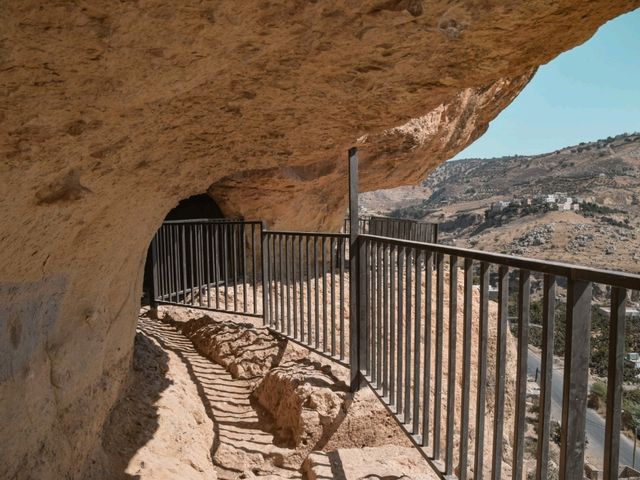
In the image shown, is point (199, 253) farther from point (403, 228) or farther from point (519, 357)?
point (403, 228)

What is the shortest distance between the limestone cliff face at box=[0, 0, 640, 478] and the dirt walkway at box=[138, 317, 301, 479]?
3.61 feet

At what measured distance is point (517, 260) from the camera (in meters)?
1.86

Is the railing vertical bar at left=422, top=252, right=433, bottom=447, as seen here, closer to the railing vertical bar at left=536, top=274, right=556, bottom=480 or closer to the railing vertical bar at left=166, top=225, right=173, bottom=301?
the railing vertical bar at left=536, top=274, right=556, bottom=480

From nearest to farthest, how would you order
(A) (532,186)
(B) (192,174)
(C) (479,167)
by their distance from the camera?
(B) (192,174) → (A) (532,186) → (C) (479,167)

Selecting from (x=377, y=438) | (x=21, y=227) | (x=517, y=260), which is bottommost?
(x=377, y=438)

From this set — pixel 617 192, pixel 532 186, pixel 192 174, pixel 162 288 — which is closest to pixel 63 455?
pixel 192 174

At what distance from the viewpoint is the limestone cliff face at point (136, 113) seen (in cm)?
140

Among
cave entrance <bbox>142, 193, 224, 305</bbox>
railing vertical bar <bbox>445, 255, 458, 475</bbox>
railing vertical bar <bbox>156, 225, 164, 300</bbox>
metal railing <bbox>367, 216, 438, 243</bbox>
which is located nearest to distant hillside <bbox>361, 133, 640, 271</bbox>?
metal railing <bbox>367, 216, 438, 243</bbox>

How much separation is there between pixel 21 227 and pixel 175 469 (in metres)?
1.92

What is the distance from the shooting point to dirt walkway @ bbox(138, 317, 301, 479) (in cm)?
361

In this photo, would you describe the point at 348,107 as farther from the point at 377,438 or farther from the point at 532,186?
the point at 532,186

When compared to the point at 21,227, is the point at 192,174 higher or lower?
higher

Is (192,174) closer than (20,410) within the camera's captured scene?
No

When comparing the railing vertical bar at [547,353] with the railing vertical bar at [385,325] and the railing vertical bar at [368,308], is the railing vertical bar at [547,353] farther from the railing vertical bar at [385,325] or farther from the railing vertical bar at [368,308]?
the railing vertical bar at [368,308]
